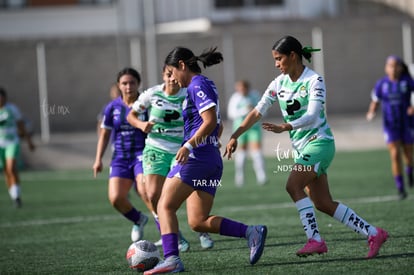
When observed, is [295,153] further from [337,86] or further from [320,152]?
[337,86]

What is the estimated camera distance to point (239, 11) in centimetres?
3281

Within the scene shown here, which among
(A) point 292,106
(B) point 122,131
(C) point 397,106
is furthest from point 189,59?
(C) point 397,106

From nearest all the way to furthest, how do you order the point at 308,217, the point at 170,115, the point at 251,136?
the point at 308,217 → the point at 170,115 → the point at 251,136

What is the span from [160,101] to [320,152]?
2.27 meters

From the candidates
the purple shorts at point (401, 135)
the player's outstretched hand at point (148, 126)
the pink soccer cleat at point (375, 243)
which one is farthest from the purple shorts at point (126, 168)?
the purple shorts at point (401, 135)

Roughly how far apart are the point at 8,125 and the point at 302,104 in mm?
9354

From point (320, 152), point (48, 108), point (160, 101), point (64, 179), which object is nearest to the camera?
point (320, 152)

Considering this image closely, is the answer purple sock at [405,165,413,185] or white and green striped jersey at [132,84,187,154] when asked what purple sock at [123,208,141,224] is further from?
purple sock at [405,165,413,185]

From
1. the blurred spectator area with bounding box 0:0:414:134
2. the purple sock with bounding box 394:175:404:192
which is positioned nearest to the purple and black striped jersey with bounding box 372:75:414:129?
the purple sock with bounding box 394:175:404:192

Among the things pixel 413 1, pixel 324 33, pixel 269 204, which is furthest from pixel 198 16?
pixel 269 204

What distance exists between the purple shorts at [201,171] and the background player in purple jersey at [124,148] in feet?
8.33

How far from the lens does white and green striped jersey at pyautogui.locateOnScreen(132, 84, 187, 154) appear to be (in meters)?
10.0

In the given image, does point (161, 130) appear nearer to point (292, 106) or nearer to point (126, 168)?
point (126, 168)

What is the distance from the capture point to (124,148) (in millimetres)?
10984
